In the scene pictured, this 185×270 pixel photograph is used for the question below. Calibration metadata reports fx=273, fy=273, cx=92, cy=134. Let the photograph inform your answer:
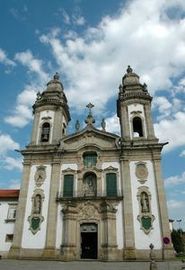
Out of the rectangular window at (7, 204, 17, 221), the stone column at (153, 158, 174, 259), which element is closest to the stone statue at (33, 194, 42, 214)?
the rectangular window at (7, 204, 17, 221)

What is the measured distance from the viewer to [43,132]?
101 ft

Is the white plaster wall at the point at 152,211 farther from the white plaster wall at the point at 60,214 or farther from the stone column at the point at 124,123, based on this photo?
the white plaster wall at the point at 60,214

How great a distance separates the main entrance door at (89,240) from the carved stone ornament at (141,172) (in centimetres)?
600

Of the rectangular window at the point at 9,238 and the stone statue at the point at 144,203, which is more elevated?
the stone statue at the point at 144,203

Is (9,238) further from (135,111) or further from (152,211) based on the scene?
(135,111)

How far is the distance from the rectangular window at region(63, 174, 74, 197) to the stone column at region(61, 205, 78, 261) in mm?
1472

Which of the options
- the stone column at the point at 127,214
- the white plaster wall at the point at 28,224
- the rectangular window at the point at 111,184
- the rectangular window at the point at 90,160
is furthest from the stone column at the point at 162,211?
the white plaster wall at the point at 28,224

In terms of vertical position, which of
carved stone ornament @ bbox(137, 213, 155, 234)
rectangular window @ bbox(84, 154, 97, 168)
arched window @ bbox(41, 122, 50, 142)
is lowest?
carved stone ornament @ bbox(137, 213, 155, 234)

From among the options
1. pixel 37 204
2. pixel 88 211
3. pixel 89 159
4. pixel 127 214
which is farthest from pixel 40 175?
pixel 127 214

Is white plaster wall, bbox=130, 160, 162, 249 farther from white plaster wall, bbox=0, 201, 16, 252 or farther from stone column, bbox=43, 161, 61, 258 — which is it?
white plaster wall, bbox=0, 201, 16, 252

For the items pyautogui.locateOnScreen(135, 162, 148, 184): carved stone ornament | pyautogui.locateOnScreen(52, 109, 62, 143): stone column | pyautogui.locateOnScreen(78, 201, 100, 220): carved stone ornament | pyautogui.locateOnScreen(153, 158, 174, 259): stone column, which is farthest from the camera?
pyautogui.locateOnScreen(52, 109, 62, 143): stone column

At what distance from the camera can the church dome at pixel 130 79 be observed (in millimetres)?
33188

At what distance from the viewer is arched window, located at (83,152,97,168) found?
27.2 m

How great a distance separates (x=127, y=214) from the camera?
2397 centimetres
